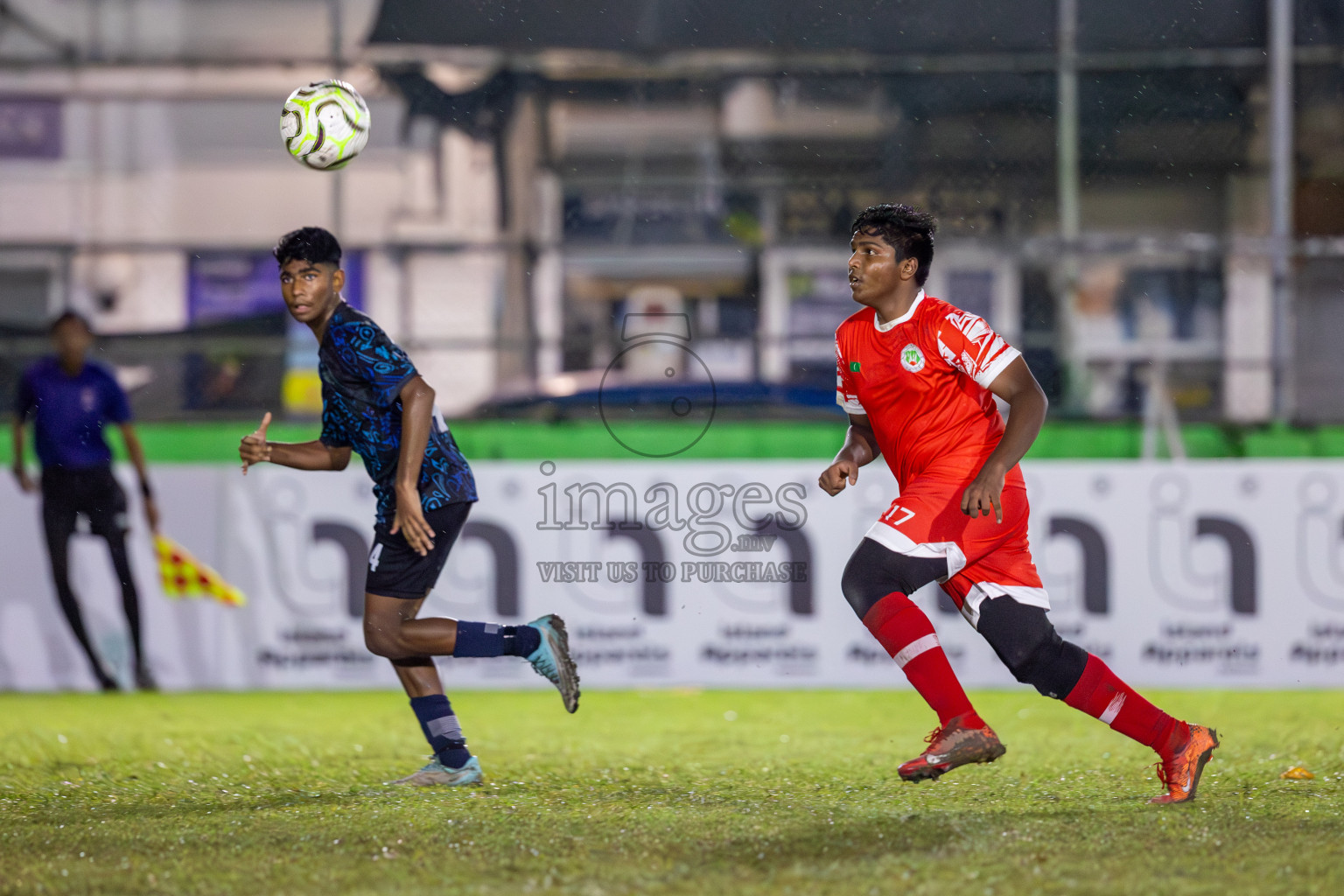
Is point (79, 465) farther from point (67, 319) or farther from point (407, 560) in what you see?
point (407, 560)

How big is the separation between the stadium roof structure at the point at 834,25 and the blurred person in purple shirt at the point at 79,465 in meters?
2.49

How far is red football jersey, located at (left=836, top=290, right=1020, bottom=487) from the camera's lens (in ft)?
12.9

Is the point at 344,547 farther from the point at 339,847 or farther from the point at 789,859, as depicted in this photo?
the point at 789,859

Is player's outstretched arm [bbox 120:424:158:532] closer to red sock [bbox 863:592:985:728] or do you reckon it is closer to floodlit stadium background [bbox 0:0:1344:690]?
floodlit stadium background [bbox 0:0:1344:690]

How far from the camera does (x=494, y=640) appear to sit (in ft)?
14.6

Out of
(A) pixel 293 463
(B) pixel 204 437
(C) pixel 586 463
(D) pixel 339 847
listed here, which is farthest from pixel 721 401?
(D) pixel 339 847

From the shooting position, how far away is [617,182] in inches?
314

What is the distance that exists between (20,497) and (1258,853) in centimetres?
613

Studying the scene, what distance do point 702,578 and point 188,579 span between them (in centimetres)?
259

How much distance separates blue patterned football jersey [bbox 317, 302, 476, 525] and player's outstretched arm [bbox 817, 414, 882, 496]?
1.15 m

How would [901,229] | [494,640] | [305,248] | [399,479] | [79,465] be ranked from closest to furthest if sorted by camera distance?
[901,229] → [399,479] → [305,248] → [494,640] → [79,465]

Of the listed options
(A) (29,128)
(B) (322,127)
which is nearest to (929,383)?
(B) (322,127)

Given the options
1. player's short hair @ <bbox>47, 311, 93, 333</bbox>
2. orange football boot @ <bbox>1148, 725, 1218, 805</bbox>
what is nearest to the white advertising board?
player's short hair @ <bbox>47, 311, 93, 333</bbox>

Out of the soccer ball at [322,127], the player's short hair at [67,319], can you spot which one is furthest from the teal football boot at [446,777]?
the player's short hair at [67,319]
